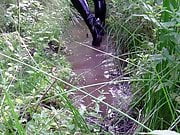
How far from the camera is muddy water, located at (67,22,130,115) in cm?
238

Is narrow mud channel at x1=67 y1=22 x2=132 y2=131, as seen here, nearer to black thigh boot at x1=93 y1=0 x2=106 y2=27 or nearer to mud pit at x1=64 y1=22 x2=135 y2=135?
mud pit at x1=64 y1=22 x2=135 y2=135

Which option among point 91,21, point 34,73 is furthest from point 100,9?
point 34,73

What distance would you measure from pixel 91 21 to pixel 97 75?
0.79m

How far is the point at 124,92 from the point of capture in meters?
2.45

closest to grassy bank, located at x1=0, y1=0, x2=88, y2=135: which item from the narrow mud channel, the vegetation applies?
the vegetation

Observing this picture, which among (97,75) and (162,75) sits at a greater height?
(162,75)

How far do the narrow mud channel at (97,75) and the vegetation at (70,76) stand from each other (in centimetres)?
9

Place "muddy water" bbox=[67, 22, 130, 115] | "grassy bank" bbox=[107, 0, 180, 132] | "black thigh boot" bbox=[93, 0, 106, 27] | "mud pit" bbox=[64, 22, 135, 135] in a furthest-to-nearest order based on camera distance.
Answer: "black thigh boot" bbox=[93, 0, 106, 27] < "muddy water" bbox=[67, 22, 130, 115] < "mud pit" bbox=[64, 22, 135, 135] < "grassy bank" bbox=[107, 0, 180, 132]

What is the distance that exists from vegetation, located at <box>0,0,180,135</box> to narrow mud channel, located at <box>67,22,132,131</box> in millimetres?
87

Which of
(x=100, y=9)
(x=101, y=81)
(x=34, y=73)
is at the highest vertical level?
(x=100, y=9)

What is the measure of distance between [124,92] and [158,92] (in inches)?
26.9

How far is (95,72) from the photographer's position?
2904 mm

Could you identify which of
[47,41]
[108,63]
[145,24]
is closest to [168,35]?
[145,24]

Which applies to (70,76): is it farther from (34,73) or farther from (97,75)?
(34,73)
